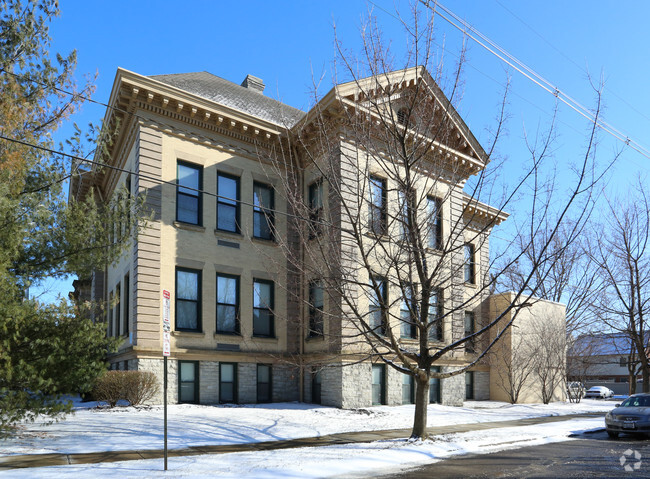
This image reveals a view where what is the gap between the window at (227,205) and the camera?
2066 cm

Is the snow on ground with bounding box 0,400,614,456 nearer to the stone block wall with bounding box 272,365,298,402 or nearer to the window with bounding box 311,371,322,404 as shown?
the window with bounding box 311,371,322,404

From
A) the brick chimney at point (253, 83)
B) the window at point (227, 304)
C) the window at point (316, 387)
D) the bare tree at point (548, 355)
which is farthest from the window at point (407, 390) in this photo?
the brick chimney at point (253, 83)

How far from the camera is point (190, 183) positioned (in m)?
19.9

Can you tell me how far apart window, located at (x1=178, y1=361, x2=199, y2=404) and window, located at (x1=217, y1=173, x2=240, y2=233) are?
5.13 meters

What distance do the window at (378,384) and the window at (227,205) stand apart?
748 cm

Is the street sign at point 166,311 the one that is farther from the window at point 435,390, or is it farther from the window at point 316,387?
the window at point 435,390

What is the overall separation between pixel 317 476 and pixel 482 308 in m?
22.2

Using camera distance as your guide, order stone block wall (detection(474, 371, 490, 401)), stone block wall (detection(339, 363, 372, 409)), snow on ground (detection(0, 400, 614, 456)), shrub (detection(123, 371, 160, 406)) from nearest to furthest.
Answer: snow on ground (detection(0, 400, 614, 456)) < shrub (detection(123, 371, 160, 406)) < stone block wall (detection(339, 363, 372, 409)) < stone block wall (detection(474, 371, 490, 401))

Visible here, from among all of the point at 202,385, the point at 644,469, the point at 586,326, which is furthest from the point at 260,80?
the point at 586,326

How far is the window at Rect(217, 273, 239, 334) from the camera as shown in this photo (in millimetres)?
19875

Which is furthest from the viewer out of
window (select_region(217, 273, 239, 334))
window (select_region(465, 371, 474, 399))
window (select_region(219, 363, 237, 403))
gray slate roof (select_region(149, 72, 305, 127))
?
window (select_region(465, 371, 474, 399))

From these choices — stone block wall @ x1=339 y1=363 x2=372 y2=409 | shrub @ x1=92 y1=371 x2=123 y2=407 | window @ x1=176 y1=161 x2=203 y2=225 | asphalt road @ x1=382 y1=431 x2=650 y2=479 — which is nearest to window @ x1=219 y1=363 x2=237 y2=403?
shrub @ x1=92 y1=371 x2=123 y2=407

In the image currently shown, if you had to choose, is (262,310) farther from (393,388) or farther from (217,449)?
(217,449)

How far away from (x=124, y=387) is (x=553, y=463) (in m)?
12.1
